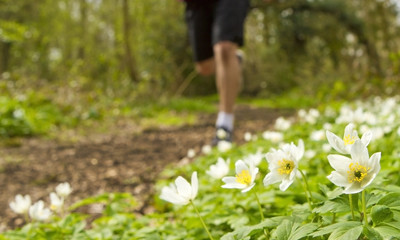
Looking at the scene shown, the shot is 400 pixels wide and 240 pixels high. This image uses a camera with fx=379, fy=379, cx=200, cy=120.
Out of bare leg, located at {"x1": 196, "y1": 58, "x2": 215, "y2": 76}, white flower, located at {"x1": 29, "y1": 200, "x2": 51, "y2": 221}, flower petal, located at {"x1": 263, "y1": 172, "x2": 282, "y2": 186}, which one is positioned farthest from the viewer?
bare leg, located at {"x1": 196, "y1": 58, "x2": 215, "y2": 76}

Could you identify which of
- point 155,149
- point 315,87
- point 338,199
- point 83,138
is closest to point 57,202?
point 338,199

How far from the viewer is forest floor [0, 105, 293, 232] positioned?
3205 millimetres

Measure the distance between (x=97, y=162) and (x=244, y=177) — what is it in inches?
135

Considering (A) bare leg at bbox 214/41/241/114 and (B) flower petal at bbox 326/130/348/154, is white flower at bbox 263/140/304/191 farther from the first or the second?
(A) bare leg at bbox 214/41/241/114

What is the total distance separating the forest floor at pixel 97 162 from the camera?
10.5ft

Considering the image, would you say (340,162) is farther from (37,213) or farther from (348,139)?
(37,213)

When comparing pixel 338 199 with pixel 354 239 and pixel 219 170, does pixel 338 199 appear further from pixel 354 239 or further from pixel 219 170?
pixel 219 170

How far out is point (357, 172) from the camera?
0.86 meters

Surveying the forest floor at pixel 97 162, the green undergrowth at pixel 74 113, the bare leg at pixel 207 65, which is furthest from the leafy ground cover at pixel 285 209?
the green undergrowth at pixel 74 113

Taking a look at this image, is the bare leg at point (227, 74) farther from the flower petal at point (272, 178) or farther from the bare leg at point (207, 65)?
the flower petal at point (272, 178)

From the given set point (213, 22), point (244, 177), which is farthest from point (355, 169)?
point (213, 22)

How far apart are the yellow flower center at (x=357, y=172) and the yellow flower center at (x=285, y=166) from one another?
0.63 ft

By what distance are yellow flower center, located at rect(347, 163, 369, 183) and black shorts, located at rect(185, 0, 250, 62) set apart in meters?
3.13

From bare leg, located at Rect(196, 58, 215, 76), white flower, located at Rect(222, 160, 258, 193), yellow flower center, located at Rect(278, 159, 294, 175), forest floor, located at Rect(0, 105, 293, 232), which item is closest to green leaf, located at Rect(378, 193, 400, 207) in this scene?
yellow flower center, located at Rect(278, 159, 294, 175)
